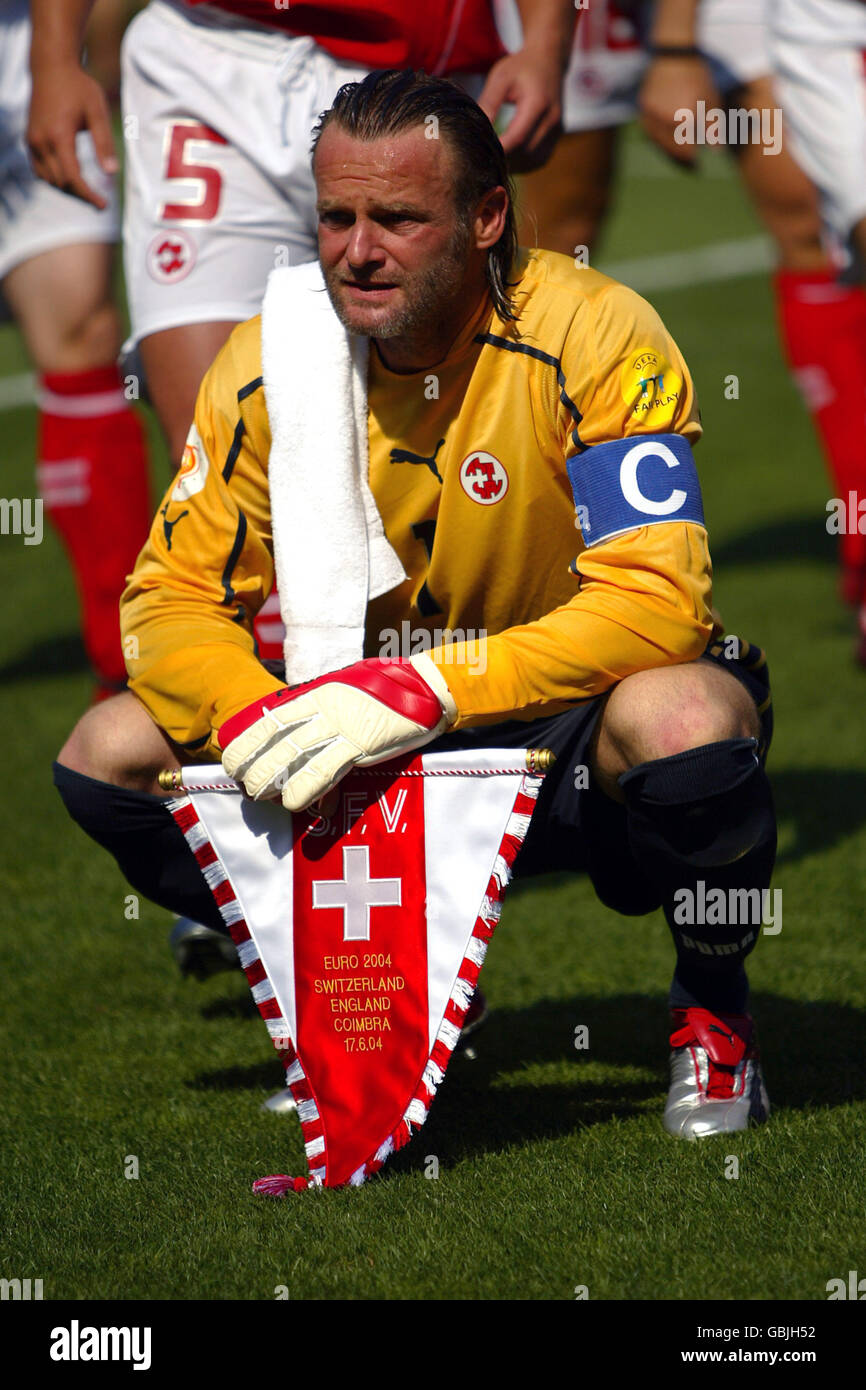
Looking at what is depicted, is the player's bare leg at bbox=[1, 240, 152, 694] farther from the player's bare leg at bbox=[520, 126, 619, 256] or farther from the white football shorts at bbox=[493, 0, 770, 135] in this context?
the white football shorts at bbox=[493, 0, 770, 135]

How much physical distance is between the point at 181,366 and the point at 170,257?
225 millimetres

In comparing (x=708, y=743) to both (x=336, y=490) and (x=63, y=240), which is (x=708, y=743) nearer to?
(x=336, y=490)

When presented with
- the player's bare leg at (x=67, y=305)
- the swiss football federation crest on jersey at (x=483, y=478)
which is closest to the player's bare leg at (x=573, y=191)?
the player's bare leg at (x=67, y=305)

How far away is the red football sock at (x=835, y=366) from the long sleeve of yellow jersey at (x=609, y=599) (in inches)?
121

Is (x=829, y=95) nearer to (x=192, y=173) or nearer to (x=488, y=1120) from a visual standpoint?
(x=192, y=173)

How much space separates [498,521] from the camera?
2863mm

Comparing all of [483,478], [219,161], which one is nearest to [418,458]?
[483,478]

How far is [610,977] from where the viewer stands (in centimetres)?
354

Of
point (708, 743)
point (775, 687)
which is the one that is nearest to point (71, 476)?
point (775, 687)

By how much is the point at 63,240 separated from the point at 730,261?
10.1m

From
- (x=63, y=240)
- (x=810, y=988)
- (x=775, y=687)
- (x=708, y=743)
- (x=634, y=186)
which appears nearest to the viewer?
(x=708, y=743)

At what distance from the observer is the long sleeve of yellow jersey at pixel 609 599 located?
2.64 metres

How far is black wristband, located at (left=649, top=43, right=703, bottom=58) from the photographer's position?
5469 millimetres

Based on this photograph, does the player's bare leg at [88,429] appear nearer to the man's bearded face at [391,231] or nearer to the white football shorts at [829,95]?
the white football shorts at [829,95]
